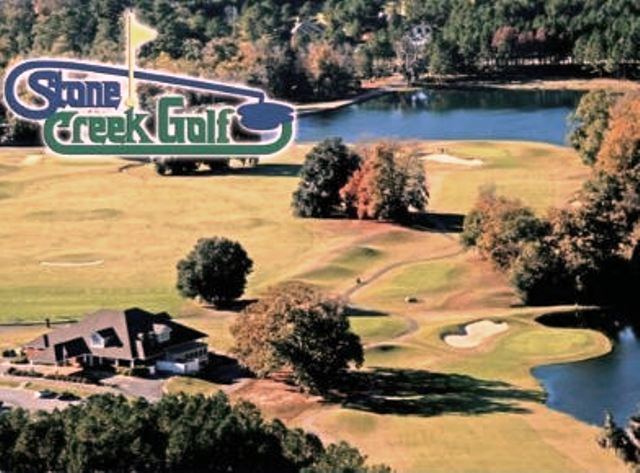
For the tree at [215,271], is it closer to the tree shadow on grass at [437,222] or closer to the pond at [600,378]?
the pond at [600,378]

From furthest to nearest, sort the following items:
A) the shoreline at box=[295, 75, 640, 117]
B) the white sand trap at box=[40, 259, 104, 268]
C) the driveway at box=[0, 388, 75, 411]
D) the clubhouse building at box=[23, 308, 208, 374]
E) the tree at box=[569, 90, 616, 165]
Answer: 1. the shoreline at box=[295, 75, 640, 117]
2. the tree at box=[569, 90, 616, 165]
3. the white sand trap at box=[40, 259, 104, 268]
4. the clubhouse building at box=[23, 308, 208, 374]
5. the driveway at box=[0, 388, 75, 411]

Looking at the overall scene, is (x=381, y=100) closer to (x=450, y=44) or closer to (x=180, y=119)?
(x=450, y=44)

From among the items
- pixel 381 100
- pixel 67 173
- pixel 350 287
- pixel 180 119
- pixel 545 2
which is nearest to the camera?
pixel 180 119

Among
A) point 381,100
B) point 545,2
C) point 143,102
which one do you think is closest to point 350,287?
point 143,102

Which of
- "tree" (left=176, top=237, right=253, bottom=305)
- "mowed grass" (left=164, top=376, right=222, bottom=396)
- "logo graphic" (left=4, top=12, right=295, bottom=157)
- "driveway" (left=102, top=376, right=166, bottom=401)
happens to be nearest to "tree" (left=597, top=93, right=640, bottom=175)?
"tree" (left=176, top=237, right=253, bottom=305)

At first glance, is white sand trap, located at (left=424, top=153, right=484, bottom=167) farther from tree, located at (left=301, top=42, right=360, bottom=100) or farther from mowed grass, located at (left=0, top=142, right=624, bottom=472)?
tree, located at (left=301, top=42, right=360, bottom=100)

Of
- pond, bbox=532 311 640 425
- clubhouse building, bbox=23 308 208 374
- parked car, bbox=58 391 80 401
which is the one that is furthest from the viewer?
clubhouse building, bbox=23 308 208 374

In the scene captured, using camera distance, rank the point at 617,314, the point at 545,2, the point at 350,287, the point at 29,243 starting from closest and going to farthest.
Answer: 1. the point at 617,314
2. the point at 350,287
3. the point at 29,243
4. the point at 545,2
